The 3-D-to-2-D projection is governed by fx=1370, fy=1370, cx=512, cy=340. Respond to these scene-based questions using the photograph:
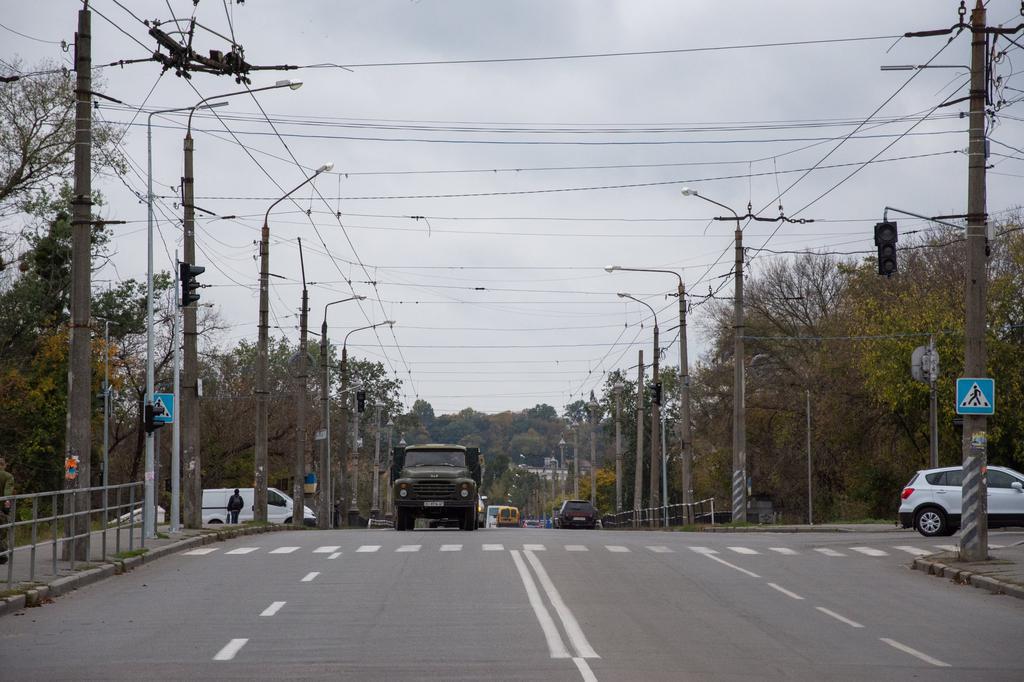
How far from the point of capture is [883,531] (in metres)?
36.7

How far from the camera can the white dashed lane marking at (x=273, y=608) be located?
50.7 feet

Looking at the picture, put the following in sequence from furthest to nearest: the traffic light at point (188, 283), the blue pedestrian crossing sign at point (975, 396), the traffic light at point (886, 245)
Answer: the traffic light at point (188, 283)
the traffic light at point (886, 245)
the blue pedestrian crossing sign at point (975, 396)

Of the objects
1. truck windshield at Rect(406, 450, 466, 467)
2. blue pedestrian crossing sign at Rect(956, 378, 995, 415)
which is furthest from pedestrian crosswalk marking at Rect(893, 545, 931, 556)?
truck windshield at Rect(406, 450, 466, 467)

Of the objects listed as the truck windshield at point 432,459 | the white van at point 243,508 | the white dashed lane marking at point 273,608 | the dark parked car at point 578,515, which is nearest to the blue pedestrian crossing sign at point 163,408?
the truck windshield at point 432,459

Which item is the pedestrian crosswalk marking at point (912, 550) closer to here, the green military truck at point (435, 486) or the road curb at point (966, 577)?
the road curb at point (966, 577)

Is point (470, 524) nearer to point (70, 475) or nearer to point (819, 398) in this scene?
point (70, 475)

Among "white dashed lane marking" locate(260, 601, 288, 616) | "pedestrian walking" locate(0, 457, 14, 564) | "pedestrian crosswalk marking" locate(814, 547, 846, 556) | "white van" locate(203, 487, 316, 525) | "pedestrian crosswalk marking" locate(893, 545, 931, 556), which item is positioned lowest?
"white van" locate(203, 487, 316, 525)

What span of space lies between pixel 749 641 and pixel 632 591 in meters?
4.80

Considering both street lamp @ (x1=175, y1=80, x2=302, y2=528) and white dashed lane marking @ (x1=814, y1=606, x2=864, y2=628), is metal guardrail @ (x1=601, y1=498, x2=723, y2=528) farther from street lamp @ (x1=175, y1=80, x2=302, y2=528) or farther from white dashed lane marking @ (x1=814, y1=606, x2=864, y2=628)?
white dashed lane marking @ (x1=814, y1=606, x2=864, y2=628)

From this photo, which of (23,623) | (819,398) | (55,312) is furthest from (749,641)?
(55,312)

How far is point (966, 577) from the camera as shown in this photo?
66.6 feet

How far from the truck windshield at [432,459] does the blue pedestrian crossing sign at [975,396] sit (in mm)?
18974

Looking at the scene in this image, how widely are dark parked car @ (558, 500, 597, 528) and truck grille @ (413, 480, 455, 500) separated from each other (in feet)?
93.2

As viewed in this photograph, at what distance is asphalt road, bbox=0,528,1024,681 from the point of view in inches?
452
